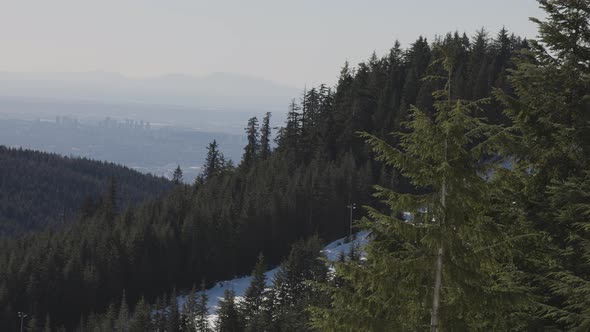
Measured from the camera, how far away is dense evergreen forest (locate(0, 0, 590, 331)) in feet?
29.2

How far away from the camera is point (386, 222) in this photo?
353 inches

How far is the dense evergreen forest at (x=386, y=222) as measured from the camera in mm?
8891

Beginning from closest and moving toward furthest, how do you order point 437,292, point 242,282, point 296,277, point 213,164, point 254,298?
1. point 437,292
2. point 254,298
3. point 296,277
4. point 242,282
5. point 213,164

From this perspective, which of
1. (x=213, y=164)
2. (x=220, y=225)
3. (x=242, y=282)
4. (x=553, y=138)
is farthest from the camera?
(x=213, y=164)

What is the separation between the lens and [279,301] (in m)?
54.6

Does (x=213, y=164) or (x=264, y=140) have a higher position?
(x=264, y=140)

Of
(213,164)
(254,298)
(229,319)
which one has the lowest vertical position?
(229,319)

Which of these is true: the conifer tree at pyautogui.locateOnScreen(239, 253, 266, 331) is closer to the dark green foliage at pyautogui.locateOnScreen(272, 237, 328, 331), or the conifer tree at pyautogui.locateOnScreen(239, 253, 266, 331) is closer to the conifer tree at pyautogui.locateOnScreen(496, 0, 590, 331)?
the dark green foliage at pyautogui.locateOnScreen(272, 237, 328, 331)

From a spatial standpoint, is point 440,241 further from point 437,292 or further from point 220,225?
point 220,225

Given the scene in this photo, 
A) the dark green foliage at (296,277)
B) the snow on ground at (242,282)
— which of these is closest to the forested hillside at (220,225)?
the snow on ground at (242,282)

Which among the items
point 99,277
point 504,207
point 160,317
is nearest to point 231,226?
point 99,277

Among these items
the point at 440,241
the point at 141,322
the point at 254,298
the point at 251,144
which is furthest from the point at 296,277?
the point at 440,241

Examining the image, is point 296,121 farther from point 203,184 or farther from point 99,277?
point 99,277

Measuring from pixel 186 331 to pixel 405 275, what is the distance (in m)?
45.9
